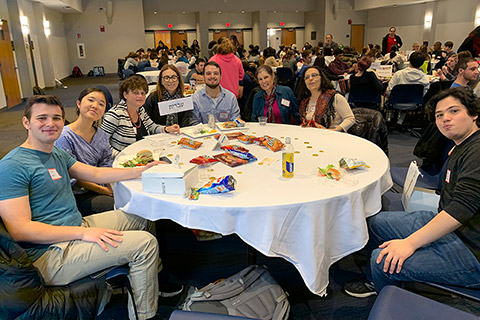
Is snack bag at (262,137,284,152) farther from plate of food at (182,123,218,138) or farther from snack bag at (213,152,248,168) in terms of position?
plate of food at (182,123,218,138)

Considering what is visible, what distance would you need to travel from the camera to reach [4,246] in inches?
54.3

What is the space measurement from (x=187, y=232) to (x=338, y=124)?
166 cm

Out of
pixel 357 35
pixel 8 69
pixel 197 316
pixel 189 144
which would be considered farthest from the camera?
pixel 357 35

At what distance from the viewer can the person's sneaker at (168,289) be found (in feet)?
7.40

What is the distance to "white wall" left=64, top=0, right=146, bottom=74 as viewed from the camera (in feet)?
55.4

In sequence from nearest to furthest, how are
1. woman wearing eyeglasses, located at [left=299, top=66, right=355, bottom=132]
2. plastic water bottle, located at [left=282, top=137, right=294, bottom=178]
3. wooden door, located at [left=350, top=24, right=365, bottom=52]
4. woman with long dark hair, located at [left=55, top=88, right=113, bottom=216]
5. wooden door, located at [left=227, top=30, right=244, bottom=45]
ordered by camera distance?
plastic water bottle, located at [left=282, top=137, right=294, bottom=178]
woman with long dark hair, located at [left=55, top=88, right=113, bottom=216]
woman wearing eyeglasses, located at [left=299, top=66, right=355, bottom=132]
wooden door, located at [left=350, top=24, right=365, bottom=52]
wooden door, located at [left=227, top=30, right=244, bottom=45]

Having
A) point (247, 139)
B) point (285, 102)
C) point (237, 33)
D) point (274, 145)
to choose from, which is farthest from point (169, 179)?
point (237, 33)

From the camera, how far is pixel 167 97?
12.5 ft

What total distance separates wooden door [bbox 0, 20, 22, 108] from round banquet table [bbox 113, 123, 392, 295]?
29.1 feet

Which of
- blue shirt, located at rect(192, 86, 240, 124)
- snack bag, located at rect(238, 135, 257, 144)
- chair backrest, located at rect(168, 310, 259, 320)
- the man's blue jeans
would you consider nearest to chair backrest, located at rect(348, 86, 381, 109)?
blue shirt, located at rect(192, 86, 240, 124)

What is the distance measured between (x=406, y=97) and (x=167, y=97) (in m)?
3.79

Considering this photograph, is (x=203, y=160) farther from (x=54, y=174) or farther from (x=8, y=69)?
(x=8, y=69)

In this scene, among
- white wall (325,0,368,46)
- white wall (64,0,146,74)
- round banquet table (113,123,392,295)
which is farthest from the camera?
white wall (325,0,368,46)

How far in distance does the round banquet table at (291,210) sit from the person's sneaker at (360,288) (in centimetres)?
51
